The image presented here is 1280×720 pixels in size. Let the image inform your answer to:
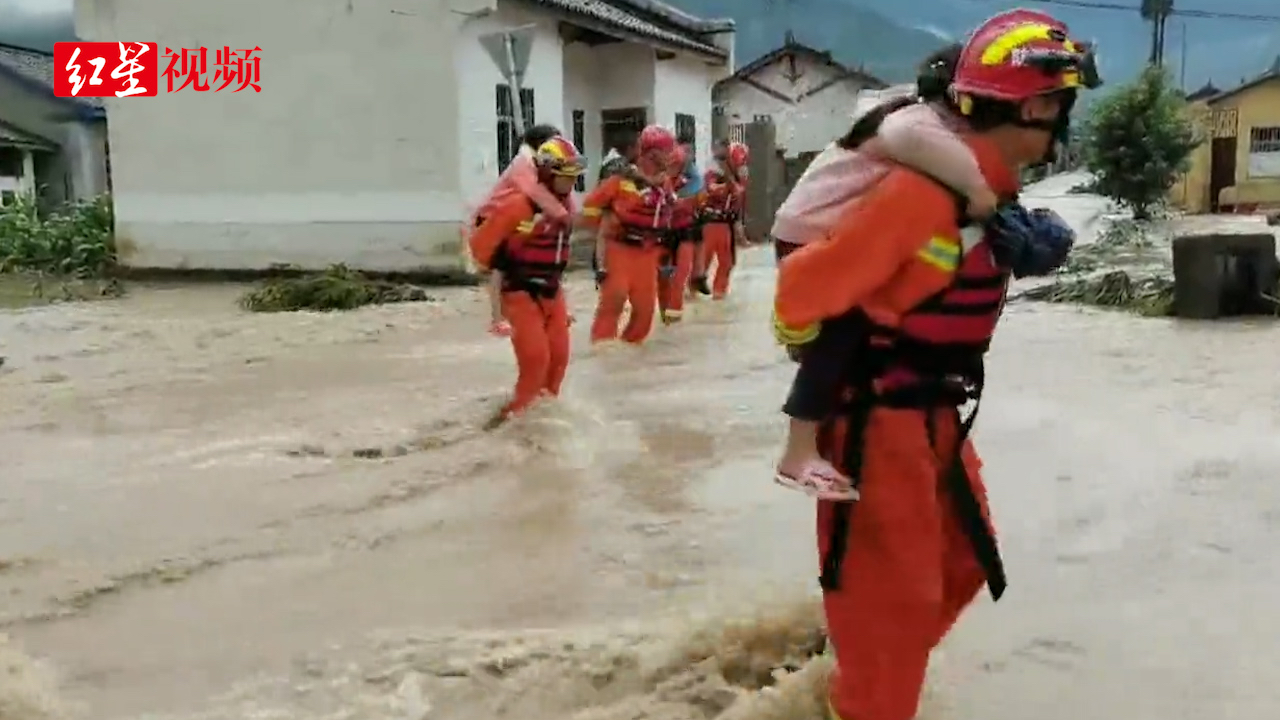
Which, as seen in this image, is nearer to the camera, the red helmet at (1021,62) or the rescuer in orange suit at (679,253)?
the red helmet at (1021,62)

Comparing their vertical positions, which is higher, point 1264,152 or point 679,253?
point 1264,152

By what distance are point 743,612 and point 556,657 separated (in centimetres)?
59

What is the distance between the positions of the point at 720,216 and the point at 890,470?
37.5 ft

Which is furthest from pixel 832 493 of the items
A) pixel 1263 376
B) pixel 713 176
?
pixel 713 176

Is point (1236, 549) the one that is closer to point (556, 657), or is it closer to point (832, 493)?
point (556, 657)

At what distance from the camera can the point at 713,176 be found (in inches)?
549

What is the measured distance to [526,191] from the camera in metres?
6.27

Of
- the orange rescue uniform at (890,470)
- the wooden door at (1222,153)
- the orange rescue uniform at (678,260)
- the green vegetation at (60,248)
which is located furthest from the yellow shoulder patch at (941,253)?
the wooden door at (1222,153)

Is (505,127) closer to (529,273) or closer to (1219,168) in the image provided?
(529,273)

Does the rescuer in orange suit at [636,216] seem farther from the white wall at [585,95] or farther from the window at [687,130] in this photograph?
the window at [687,130]

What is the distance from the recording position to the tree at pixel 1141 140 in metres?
24.4

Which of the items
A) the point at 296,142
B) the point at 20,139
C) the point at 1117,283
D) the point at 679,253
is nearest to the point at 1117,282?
the point at 1117,283

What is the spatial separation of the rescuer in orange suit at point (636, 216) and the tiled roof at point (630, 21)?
859 centimetres

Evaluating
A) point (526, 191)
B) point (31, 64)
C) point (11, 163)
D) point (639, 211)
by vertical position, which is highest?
point (31, 64)
